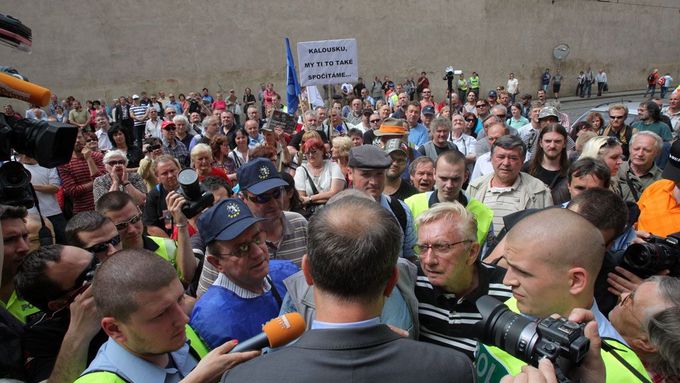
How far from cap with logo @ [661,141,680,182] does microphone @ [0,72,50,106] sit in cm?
406

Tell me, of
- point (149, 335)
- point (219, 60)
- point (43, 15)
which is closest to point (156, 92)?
point (219, 60)

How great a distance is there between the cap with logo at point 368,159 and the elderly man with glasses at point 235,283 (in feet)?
4.67

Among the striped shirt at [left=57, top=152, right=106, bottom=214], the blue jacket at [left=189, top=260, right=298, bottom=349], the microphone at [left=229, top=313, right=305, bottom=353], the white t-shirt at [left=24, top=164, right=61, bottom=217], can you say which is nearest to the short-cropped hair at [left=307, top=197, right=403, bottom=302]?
the microphone at [left=229, top=313, right=305, bottom=353]

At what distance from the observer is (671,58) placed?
1325 inches

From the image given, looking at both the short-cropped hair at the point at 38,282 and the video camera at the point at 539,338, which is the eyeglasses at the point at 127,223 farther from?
the video camera at the point at 539,338

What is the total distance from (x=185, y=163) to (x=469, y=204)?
5.73 m

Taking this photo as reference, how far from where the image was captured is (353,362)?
1.35 m

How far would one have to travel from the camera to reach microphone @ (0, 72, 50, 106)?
212cm

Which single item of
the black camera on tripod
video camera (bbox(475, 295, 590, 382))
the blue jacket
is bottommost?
the blue jacket

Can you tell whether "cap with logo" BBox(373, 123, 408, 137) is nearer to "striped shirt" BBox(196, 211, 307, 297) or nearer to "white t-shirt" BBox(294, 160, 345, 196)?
"white t-shirt" BBox(294, 160, 345, 196)

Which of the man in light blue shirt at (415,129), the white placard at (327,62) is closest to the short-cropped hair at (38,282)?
the white placard at (327,62)

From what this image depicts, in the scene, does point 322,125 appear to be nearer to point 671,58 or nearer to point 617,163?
point 617,163

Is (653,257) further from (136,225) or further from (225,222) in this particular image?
(136,225)

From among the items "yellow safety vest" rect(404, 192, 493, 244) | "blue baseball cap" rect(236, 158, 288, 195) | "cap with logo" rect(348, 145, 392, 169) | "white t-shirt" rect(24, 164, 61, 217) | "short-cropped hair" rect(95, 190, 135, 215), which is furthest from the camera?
"white t-shirt" rect(24, 164, 61, 217)
